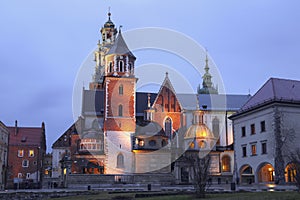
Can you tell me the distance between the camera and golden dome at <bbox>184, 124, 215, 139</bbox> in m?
60.4

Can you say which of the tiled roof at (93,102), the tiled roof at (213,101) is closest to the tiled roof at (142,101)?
the tiled roof at (213,101)

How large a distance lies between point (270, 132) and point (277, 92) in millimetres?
4471

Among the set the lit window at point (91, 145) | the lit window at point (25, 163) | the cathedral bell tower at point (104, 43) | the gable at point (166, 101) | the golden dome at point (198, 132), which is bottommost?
the lit window at point (25, 163)

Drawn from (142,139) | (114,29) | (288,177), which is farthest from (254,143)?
(114,29)

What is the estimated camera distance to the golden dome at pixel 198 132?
6038 centimetres

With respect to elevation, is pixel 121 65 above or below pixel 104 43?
below

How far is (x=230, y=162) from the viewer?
62.5m

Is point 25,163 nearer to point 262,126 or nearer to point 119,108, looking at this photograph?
point 119,108

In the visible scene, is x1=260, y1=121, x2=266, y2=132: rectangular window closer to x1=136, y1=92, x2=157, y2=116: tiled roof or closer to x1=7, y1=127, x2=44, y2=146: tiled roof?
x1=136, y1=92, x2=157, y2=116: tiled roof

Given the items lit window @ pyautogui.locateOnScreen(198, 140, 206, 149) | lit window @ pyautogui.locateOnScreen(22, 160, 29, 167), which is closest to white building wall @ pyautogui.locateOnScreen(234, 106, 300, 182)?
lit window @ pyautogui.locateOnScreen(198, 140, 206, 149)

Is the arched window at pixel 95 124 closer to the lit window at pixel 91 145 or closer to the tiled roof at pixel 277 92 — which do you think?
the lit window at pixel 91 145

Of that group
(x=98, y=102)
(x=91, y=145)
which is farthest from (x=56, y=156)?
(x=91, y=145)

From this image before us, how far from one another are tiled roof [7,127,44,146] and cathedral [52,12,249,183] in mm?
4276

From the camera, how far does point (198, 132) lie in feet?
199
